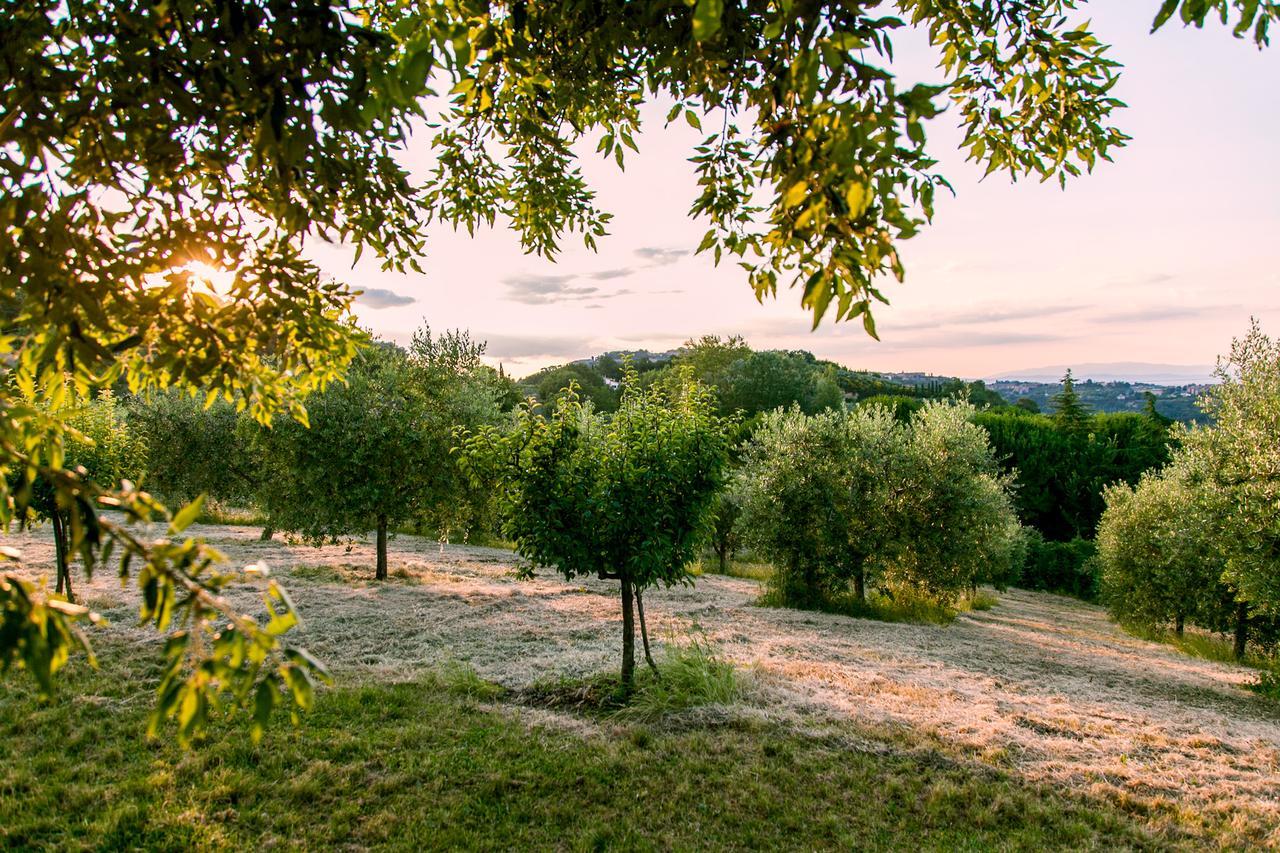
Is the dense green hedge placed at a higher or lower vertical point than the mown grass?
lower

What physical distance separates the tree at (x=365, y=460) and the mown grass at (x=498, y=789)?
25.9 ft

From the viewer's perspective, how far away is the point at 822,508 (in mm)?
15641

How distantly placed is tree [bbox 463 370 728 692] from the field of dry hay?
156 centimetres

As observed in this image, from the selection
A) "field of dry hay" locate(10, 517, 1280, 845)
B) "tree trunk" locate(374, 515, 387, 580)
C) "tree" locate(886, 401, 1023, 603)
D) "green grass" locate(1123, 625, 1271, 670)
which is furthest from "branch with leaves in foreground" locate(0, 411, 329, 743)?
"green grass" locate(1123, 625, 1271, 670)

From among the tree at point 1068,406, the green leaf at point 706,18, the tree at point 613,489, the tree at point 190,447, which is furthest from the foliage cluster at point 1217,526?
the tree at point 1068,406

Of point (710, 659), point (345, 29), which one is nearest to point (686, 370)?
point (710, 659)

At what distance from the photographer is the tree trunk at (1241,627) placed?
14.5m

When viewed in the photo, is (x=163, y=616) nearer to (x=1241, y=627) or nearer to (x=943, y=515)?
(x=943, y=515)

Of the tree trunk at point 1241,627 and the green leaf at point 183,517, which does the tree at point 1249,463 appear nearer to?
the tree trunk at point 1241,627

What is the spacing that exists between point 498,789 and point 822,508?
11.8 m

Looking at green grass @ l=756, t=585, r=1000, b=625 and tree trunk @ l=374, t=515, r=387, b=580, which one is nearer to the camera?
tree trunk @ l=374, t=515, r=387, b=580

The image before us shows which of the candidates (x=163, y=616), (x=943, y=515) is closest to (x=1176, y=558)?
(x=943, y=515)

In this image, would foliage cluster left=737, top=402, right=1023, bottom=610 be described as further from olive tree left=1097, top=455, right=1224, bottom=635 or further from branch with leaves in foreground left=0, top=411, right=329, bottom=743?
branch with leaves in foreground left=0, top=411, right=329, bottom=743

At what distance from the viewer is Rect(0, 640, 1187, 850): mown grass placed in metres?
4.49
